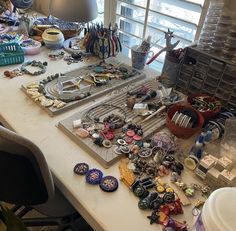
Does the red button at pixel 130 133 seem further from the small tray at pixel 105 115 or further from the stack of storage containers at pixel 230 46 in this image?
the stack of storage containers at pixel 230 46

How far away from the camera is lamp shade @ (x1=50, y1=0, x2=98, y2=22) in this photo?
→ 1.06 m

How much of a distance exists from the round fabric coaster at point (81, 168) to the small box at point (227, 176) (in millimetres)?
343

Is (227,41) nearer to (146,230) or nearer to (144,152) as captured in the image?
(144,152)

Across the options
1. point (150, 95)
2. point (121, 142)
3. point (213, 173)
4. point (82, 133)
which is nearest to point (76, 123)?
point (82, 133)

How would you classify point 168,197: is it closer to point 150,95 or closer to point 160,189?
point 160,189

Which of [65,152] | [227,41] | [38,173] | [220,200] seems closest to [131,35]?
[227,41]

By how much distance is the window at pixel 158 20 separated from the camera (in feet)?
3.82

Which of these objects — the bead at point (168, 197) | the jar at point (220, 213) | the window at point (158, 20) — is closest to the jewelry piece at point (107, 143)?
the bead at point (168, 197)

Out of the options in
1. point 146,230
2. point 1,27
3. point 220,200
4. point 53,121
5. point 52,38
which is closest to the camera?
point 220,200

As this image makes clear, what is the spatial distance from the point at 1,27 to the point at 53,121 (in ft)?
2.70

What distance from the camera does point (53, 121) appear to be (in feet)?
2.85

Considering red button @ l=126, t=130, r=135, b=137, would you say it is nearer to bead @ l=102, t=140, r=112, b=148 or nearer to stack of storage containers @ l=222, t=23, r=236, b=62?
bead @ l=102, t=140, r=112, b=148

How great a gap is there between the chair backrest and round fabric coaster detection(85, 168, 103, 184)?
0.32 ft

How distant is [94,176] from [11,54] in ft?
2.41
